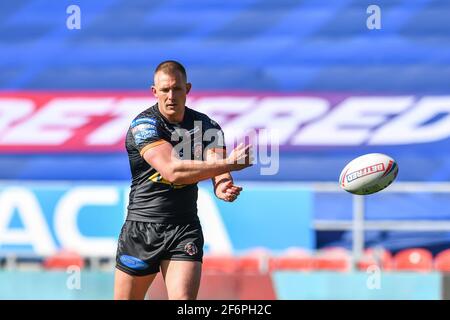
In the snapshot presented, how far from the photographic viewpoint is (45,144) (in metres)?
14.4

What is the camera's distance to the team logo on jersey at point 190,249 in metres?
6.79

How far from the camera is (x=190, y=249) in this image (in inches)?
268

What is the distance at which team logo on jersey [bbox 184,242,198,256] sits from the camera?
22.3 feet

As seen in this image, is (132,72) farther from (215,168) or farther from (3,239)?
(215,168)

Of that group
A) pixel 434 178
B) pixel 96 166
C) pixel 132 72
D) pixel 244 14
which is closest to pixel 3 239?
pixel 96 166

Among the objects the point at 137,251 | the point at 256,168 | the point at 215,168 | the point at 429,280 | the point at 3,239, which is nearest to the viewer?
the point at 215,168

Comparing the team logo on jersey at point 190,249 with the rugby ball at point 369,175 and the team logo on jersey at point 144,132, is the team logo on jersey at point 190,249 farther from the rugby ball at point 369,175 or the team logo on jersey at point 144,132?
the rugby ball at point 369,175

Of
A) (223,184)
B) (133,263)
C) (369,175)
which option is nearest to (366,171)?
(369,175)

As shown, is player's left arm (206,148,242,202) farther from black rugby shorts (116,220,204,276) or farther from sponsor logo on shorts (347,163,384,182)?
sponsor logo on shorts (347,163,384,182)

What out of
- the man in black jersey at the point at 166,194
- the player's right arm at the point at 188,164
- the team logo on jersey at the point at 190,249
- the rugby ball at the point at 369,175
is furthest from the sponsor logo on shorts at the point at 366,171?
the team logo on jersey at the point at 190,249

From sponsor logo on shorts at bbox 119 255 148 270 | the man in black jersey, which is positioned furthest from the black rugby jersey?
sponsor logo on shorts at bbox 119 255 148 270

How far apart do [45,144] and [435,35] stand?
206 inches

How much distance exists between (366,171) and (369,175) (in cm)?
4

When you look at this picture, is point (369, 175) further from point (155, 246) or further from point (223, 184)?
point (155, 246)
